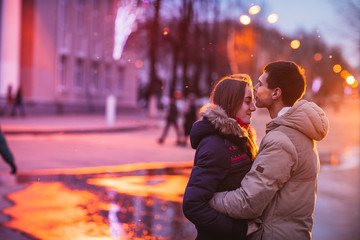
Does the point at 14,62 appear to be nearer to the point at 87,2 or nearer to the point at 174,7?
the point at 87,2

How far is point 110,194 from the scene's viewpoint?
8.00 m

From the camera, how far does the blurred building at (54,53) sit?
30.5 m

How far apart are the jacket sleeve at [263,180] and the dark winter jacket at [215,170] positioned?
7cm

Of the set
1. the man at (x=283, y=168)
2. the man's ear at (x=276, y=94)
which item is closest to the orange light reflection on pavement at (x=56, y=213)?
the man at (x=283, y=168)

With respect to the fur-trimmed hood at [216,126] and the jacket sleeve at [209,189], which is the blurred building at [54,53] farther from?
the jacket sleeve at [209,189]

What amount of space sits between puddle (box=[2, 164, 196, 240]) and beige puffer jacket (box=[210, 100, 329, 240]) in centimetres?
325

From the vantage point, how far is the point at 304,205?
8.38 ft

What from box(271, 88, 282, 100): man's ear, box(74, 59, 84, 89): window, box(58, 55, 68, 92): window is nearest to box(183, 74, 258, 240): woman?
box(271, 88, 282, 100): man's ear

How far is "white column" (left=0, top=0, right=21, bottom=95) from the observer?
3033 centimetres

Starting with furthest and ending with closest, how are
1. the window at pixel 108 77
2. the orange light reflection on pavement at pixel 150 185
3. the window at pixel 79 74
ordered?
1. the window at pixel 108 77
2. the window at pixel 79 74
3. the orange light reflection on pavement at pixel 150 185

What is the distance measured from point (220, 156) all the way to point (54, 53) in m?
33.2

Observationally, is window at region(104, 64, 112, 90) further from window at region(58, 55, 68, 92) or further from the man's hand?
the man's hand

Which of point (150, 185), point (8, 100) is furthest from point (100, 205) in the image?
point (8, 100)

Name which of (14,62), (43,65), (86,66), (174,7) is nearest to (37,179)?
(174,7)
